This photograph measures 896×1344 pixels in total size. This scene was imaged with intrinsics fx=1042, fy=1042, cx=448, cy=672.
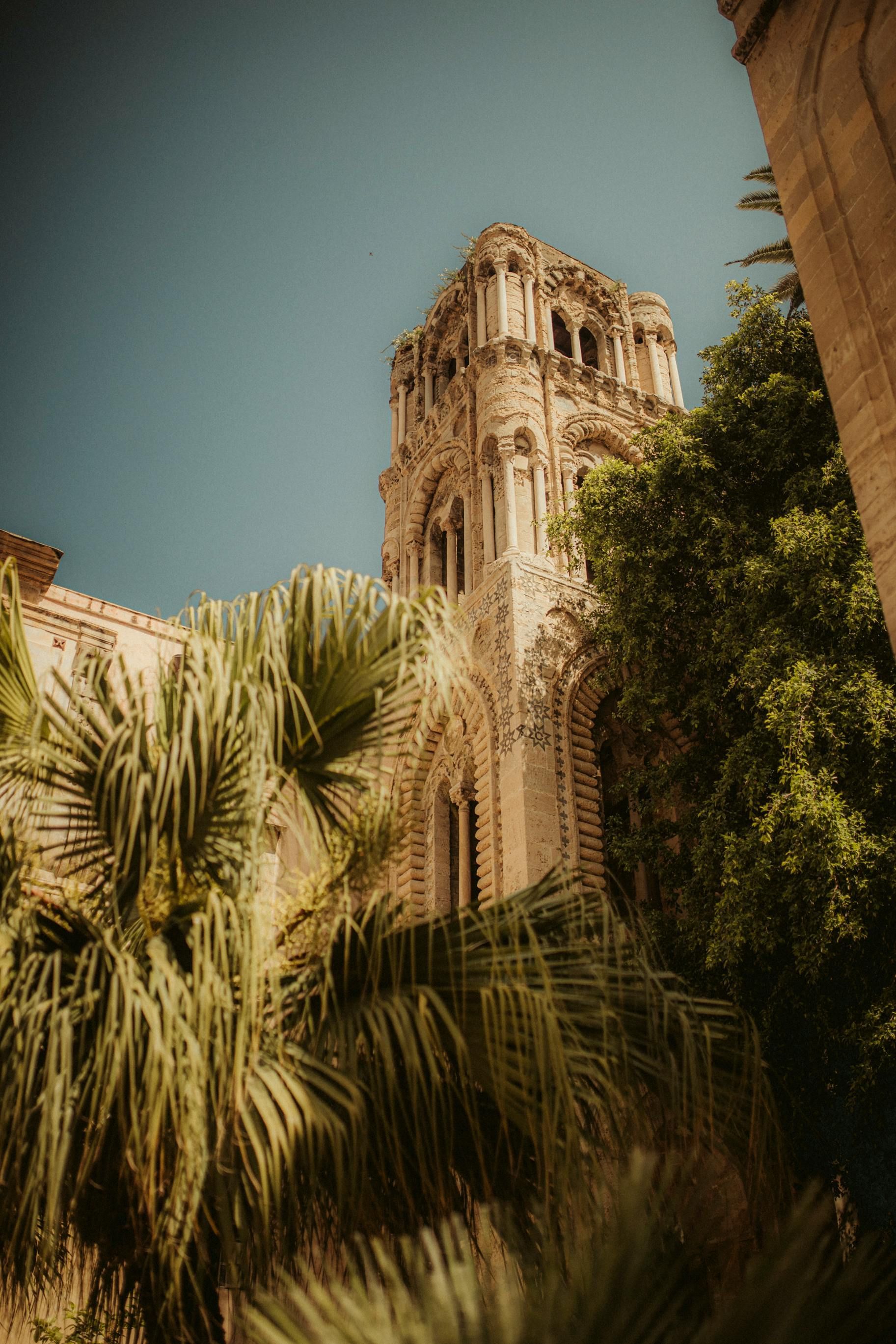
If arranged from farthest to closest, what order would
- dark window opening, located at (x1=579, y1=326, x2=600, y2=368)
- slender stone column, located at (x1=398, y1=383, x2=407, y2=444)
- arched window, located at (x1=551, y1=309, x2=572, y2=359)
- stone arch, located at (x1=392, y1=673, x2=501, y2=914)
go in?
1. slender stone column, located at (x1=398, y1=383, x2=407, y2=444)
2. dark window opening, located at (x1=579, y1=326, x2=600, y2=368)
3. arched window, located at (x1=551, y1=309, x2=572, y2=359)
4. stone arch, located at (x1=392, y1=673, x2=501, y2=914)

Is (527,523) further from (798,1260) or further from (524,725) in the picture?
(798,1260)

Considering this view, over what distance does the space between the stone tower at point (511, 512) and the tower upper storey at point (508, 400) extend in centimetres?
4

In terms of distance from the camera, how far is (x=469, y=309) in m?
21.1

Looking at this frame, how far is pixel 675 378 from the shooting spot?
22.5m

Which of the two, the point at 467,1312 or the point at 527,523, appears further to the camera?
the point at 527,523

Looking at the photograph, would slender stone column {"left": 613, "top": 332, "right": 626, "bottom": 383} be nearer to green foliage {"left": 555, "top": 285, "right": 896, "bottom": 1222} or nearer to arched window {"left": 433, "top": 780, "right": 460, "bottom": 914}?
green foliage {"left": 555, "top": 285, "right": 896, "bottom": 1222}

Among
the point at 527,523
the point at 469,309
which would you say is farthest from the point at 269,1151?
the point at 469,309

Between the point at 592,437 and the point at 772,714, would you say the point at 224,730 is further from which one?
the point at 592,437

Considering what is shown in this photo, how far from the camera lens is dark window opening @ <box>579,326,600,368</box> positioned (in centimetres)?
2234

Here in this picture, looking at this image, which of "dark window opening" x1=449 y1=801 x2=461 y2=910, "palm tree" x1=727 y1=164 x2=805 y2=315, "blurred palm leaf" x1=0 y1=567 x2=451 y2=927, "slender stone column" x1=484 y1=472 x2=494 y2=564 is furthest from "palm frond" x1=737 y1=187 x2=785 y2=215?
"blurred palm leaf" x1=0 y1=567 x2=451 y2=927

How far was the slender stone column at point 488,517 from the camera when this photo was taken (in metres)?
16.7

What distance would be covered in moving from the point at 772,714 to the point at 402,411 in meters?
16.0

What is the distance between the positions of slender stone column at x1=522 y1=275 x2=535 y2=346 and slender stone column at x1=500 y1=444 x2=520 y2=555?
308cm

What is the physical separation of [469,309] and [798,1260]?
68.5 ft
